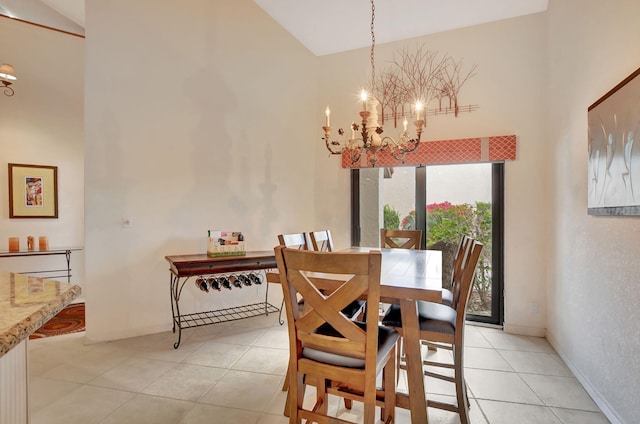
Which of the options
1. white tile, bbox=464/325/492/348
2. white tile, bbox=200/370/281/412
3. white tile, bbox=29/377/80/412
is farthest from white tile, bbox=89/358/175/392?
white tile, bbox=464/325/492/348

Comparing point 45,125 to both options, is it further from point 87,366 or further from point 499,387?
point 499,387

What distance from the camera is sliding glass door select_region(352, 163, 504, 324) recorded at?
3.53 metres

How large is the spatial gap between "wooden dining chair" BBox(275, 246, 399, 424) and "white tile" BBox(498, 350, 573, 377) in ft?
5.78

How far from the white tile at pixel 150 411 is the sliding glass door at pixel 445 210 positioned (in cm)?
270

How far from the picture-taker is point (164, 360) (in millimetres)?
2627

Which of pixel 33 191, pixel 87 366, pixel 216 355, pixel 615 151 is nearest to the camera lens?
pixel 615 151

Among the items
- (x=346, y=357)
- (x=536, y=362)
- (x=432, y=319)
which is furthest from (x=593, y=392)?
(x=346, y=357)

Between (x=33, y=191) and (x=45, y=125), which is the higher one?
(x=45, y=125)

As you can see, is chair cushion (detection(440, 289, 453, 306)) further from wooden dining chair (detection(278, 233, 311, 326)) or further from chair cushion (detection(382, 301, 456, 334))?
wooden dining chair (detection(278, 233, 311, 326))

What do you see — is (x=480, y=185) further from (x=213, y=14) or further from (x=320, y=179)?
(x=213, y=14)

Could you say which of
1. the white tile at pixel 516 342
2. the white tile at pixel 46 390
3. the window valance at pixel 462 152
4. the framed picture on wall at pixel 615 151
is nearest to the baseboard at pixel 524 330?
the white tile at pixel 516 342

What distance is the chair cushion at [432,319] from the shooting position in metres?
1.80

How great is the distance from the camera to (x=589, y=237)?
2.25 metres

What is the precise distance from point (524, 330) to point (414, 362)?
7.59 ft
